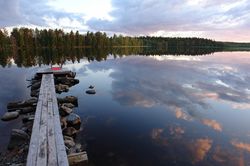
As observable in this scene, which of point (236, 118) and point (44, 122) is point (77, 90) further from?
point (236, 118)

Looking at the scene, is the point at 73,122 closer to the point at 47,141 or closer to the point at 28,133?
the point at 28,133

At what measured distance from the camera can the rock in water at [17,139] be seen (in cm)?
1183

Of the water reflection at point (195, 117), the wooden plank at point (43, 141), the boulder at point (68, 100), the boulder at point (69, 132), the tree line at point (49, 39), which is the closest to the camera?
the wooden plank at point (43, 141)

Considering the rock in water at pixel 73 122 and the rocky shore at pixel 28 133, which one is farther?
the rock in water at pixel 73 122

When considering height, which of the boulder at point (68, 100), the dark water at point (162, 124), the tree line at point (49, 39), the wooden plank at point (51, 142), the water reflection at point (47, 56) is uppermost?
the tree line at point (49, 39)

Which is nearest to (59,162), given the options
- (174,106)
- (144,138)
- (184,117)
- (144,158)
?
(144,158)

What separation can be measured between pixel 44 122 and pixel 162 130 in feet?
24.5

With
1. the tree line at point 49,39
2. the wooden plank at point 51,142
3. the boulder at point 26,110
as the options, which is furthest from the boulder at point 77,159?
the tree line at point 49,39

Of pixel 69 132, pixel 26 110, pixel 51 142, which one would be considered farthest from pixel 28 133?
pixel 26 110

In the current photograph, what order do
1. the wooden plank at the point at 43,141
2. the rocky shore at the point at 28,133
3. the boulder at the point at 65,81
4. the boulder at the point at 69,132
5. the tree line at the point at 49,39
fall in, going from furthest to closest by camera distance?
the tree line at the point at 49,39 < the boulder at the point at 65,81 < the boulder at the point at 69,132 < the rocky shore at the point at 28,133 < the wooden plank at the point at 43,141

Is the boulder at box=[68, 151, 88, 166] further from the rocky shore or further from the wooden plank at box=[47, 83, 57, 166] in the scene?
the wooden plank at box=[47, 83, 57, 166]

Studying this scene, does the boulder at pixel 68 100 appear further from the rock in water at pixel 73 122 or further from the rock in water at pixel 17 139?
the rock in water at pixel 17 139

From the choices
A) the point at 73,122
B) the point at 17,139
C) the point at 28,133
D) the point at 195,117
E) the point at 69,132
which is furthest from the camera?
the point at 195,117

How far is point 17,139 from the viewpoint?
12008 millimetres
